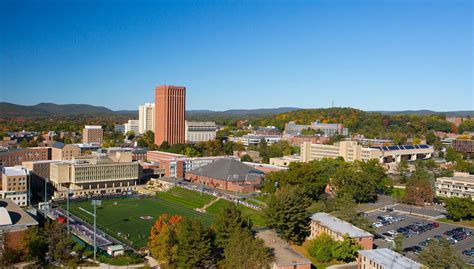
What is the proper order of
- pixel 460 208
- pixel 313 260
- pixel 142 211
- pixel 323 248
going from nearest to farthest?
pixel 323 248 < pixel 313 260 < pixel 460 208 < pixel 142 211

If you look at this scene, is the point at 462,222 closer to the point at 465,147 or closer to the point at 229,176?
the point at 229,176

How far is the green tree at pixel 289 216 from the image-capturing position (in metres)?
27.9

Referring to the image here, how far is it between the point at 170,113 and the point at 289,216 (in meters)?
49.9

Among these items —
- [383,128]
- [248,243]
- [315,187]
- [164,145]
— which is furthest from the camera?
[383,128]

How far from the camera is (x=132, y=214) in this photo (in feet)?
124

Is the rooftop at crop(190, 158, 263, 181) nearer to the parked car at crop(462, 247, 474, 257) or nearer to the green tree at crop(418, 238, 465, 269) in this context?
the parked car at crop(462, 247, 474, 257)

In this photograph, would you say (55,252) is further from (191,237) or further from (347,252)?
(347,252)

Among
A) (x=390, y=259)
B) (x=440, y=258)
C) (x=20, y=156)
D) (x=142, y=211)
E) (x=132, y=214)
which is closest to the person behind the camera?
(x=440, y=258)

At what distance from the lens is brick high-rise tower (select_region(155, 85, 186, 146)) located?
74.9 metres

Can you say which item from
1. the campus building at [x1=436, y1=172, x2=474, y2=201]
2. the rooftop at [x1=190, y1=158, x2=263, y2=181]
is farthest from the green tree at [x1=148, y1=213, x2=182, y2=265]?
the campus building at [x1=436, y1=172, x2=474, y2=201]

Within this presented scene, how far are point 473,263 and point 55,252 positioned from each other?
21663 mm

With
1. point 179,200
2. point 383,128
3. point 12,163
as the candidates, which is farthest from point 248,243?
point 383,128

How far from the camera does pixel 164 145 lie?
70562mm

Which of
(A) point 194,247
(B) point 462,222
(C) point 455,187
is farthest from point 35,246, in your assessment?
(C) point 455,187
